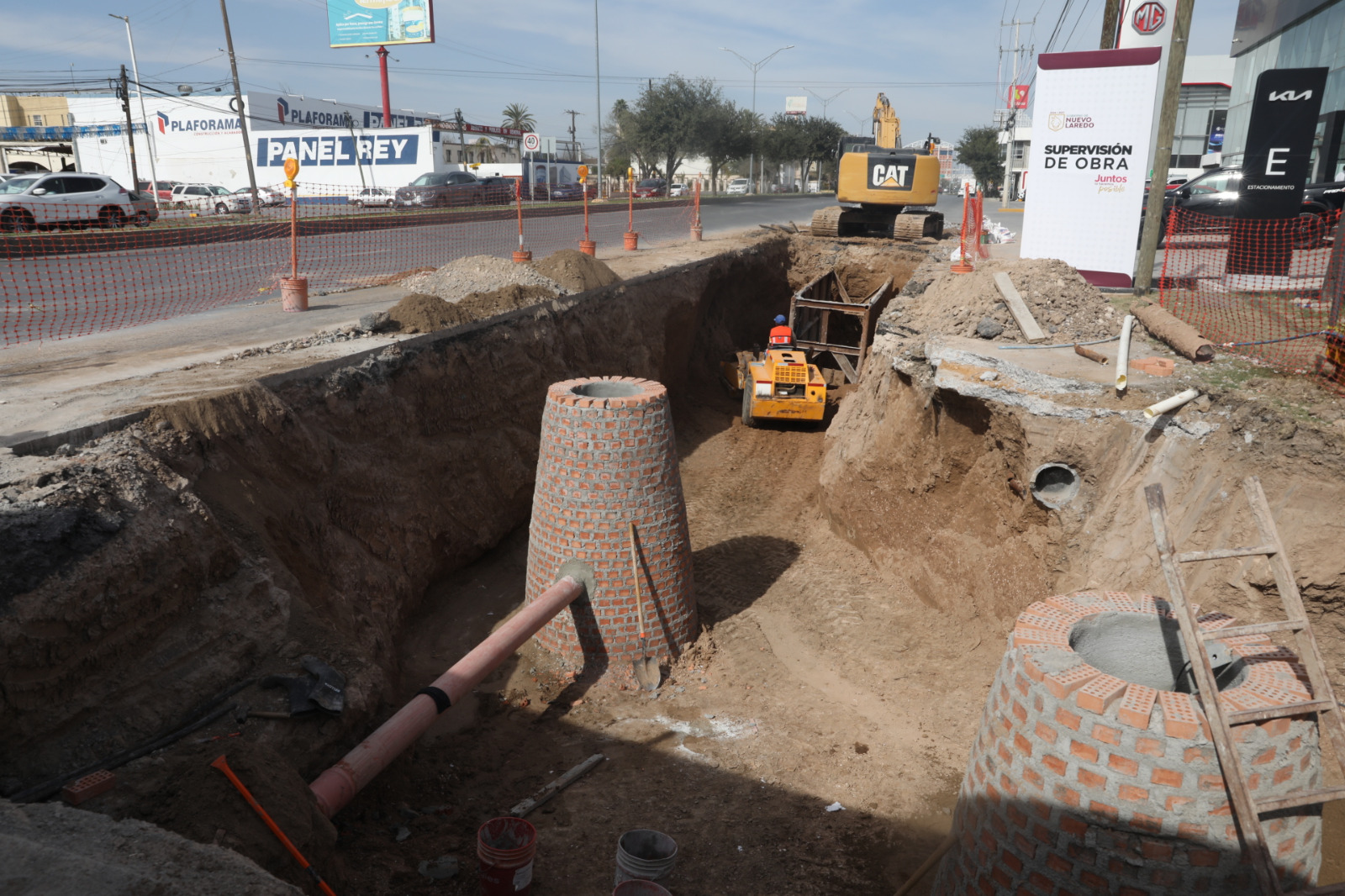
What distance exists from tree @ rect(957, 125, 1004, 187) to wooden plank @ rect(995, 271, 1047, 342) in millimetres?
68450

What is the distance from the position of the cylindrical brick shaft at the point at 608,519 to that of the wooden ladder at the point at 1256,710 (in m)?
4.50

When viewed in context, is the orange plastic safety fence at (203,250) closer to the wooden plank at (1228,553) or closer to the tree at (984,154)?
the wooden plank at (1228,553)

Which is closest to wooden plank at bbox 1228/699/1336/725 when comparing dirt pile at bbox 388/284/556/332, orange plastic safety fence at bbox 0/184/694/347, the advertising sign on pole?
dirt pile at bbox 388/284/556/332

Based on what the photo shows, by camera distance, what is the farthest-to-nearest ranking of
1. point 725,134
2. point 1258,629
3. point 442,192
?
point 725,134 → point 442,192 → point 1258,629

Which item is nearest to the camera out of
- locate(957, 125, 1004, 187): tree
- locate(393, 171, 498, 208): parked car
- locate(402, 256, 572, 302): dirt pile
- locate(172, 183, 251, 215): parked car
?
locate(402, 256, 572, 302): dirt pile

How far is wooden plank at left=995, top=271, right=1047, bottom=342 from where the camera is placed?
9258 mm

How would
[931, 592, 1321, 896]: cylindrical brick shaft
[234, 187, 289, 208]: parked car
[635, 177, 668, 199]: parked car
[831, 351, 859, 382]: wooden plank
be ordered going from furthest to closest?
[635, 177, 668, 199]: parked car
[234, 187, 289, 208]: parked car
[831, 351, 859, 382]: wooden plank
[931, 592, 1321, 896]: cylindrical brick shaft

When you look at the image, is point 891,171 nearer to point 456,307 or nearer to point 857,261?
point 857,261

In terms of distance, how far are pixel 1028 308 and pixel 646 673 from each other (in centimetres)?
621

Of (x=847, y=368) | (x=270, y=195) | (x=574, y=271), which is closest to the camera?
(x=574, y=271)

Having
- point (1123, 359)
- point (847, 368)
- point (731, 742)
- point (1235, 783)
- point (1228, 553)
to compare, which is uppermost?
point (1123, 359)

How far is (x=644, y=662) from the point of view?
24.8 ft

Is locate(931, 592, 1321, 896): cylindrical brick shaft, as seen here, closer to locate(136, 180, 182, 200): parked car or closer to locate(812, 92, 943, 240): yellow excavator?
locate(812, 92, 943, 240): yellow excavator

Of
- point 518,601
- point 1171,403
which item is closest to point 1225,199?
point 1171,403
